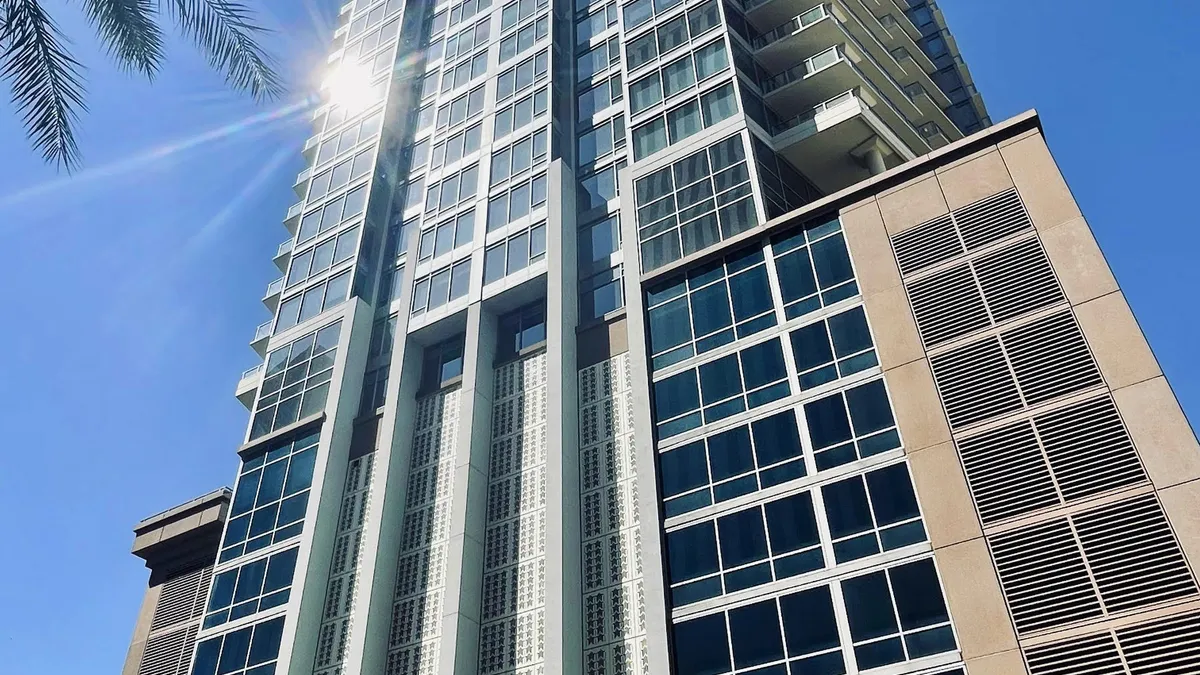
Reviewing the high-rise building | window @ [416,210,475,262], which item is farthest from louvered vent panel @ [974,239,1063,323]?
window @ [416,210,475,262]

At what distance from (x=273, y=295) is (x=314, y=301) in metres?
4.93

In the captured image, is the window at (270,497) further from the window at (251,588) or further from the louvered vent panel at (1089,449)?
the louvered vent panel at (1089,449)

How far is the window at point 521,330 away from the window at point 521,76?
496 inches

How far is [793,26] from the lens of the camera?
40.0m

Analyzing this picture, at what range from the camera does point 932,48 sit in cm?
5631

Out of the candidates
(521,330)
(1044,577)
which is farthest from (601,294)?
(1044,577)

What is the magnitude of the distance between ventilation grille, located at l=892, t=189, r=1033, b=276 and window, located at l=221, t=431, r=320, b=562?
22.3m

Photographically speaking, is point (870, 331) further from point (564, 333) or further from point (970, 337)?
point (564, 333)

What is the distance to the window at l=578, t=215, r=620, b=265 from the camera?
116ft

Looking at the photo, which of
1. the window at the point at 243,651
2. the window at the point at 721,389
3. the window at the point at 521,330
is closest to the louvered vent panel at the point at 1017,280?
the window at the point at 721,389

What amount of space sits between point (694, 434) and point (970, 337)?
7752 millimetres

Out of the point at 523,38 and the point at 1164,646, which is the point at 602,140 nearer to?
the point at 523,38

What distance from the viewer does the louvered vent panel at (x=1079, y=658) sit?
18.2 meters

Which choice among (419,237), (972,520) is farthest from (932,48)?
(972,520)
